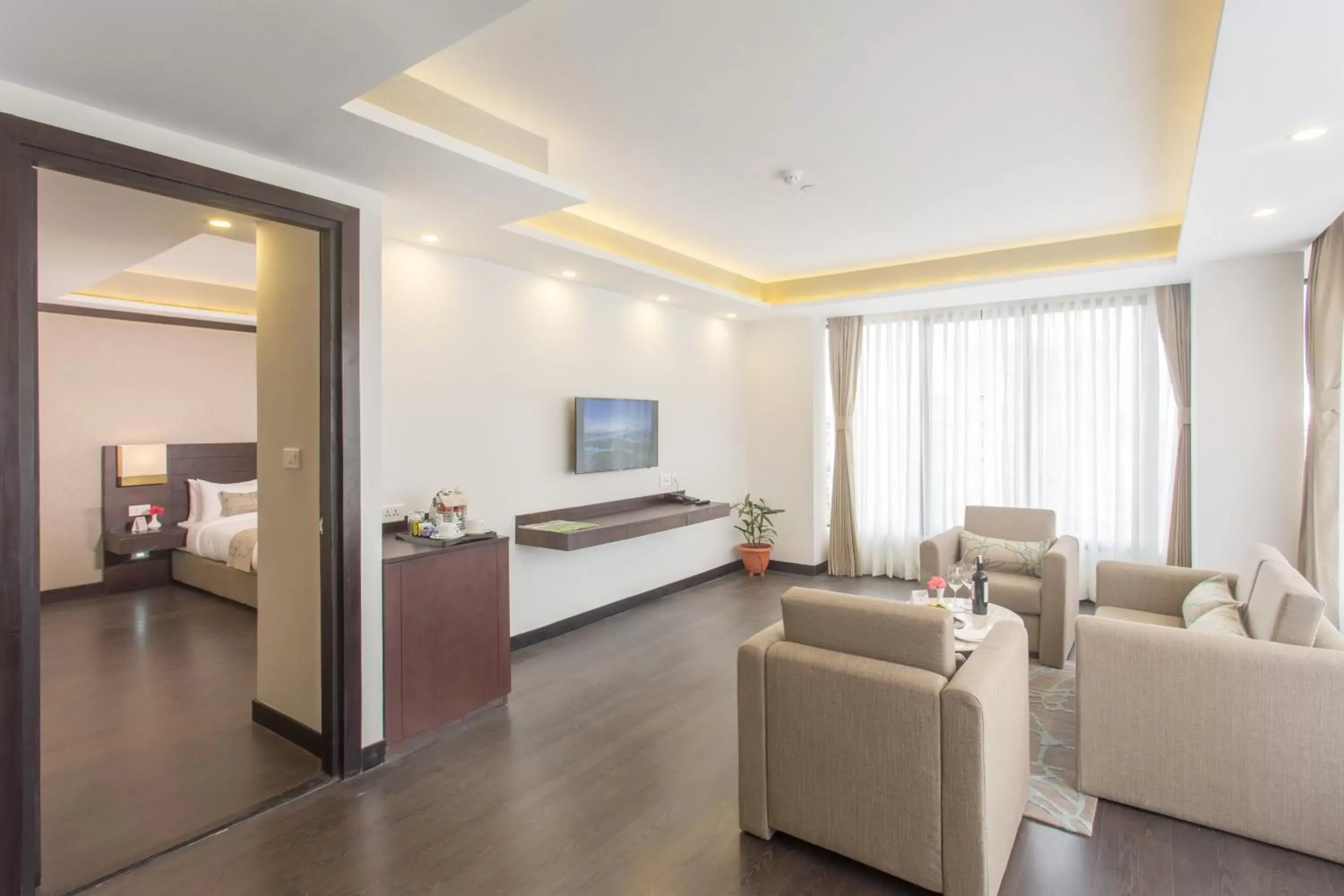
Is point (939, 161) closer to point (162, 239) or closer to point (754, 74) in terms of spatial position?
point (754, 74)

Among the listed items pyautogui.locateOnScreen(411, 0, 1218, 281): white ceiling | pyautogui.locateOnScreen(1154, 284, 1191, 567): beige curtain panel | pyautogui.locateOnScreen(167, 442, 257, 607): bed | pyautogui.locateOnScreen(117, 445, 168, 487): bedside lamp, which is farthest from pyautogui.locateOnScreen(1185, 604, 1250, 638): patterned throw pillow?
pyautogui.locateOnScreen(117, 445, 168, 487): bedside lamp

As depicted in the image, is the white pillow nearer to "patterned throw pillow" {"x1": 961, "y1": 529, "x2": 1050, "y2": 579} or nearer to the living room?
the living room

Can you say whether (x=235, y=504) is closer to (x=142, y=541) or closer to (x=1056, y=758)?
(x=142, y=541)

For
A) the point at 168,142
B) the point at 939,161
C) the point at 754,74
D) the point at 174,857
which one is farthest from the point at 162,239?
the point at 939,161

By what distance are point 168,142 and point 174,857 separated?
2513mm

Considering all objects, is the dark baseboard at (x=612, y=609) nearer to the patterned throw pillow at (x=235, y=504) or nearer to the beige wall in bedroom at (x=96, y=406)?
the beige wall in bedroom at (x=96, y=406)

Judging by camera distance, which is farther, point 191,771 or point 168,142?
point 191,771

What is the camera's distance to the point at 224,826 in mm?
2514

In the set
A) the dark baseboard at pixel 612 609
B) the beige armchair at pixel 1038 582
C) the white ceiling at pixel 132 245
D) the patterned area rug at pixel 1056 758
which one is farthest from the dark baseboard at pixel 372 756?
the beige armchair at pixel 1038 582

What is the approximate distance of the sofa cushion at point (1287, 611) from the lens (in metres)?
2.35

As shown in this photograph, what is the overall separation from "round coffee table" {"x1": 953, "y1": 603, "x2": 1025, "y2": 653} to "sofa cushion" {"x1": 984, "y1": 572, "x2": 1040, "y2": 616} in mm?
553

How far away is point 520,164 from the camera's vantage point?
2.99 m

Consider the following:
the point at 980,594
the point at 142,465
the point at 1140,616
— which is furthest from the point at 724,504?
the point at 142,465

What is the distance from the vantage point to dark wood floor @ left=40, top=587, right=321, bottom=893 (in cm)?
248
